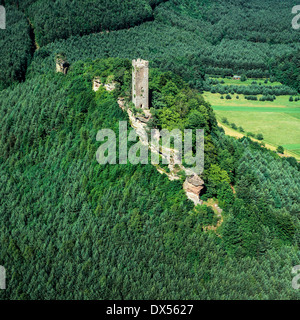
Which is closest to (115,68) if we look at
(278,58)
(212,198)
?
(212,198)

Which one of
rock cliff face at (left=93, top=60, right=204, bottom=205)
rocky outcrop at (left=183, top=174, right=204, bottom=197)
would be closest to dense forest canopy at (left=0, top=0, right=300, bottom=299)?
rock cliff face at (left=93, top=60, right=204, bottom=205)

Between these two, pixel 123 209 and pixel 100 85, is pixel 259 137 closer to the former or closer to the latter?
pixel 100 85

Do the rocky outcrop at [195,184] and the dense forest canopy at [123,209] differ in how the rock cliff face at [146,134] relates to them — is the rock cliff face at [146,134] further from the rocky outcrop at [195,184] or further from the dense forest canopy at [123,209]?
the dense forest canopy at [123,209]

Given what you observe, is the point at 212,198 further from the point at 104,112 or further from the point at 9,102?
the point at 9,102

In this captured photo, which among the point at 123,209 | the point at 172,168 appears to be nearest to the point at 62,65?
the point at 172,168

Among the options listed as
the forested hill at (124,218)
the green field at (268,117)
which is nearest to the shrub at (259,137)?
the green field at (268,117)
